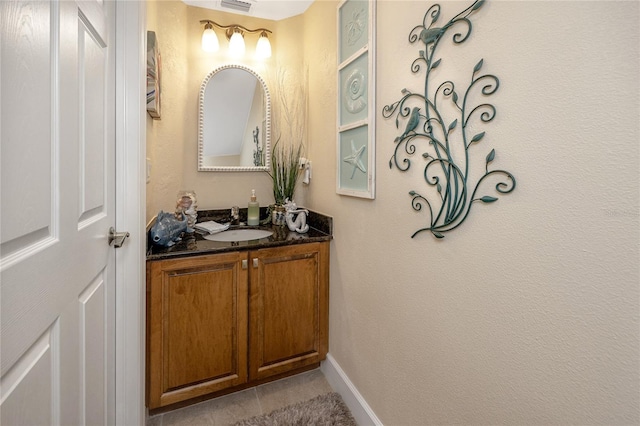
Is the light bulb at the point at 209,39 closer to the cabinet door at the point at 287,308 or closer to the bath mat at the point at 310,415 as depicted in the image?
the cabinet door at the point at 287,308

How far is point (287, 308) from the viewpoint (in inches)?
69.5

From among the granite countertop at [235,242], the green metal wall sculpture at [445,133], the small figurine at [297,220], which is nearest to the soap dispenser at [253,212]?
the granite countertop at [235,242]

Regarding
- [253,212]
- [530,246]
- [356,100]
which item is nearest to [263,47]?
[356,100]

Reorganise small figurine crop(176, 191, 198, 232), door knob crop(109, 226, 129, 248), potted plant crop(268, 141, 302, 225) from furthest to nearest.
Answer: potted plant crop(268, 141, 302, 225) → small figurine crop(176, 191, 198, 232) → door knob crop(109, 226, 129, 248)

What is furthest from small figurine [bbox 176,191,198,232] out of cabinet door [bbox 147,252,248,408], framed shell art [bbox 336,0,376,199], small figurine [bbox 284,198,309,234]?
framed shell art [bbox 336,0,376,199]

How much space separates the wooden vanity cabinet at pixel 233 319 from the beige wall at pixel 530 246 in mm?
572

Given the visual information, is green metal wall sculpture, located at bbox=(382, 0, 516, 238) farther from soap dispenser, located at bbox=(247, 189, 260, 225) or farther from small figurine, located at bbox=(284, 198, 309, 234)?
soap dispenser, located at bbox=(247, 189, 260, 225)

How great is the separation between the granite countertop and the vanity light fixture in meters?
1.11

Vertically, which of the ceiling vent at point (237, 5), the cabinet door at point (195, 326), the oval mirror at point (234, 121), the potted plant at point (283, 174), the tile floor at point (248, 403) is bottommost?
the tile floor at point (248, 403)

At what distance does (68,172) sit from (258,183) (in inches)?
60.1

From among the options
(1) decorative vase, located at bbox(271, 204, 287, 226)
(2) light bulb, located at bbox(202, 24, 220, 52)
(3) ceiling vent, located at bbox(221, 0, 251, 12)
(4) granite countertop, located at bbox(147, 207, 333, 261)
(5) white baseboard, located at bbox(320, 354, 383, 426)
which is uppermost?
(3) ceiling vent, located at bbox(221, 0, 251, 12)

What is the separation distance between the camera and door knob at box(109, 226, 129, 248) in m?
1.15

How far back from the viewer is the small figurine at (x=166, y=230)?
151 centimetres

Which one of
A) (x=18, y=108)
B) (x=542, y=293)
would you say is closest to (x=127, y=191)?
(x=18, y=108)
